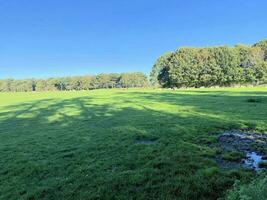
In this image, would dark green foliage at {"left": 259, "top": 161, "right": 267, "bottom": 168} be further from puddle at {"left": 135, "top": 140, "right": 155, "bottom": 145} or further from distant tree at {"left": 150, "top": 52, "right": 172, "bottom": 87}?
distant tree at {"left": 150, "top": 52, "right": 172, "bottom": 87}

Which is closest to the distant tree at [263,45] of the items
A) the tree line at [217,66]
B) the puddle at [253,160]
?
the tree line at [217,66]

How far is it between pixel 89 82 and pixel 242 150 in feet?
574

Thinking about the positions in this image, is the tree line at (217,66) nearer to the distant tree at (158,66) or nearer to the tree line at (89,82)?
the distant tree at (158,66)

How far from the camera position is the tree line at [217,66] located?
101m

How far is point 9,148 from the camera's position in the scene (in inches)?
501

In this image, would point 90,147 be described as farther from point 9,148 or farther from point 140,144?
point 9,148

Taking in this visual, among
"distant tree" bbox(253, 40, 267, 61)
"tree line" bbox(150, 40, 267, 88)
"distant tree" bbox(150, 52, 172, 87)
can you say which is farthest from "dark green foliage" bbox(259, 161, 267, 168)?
"distant tree" bbox(253, 40, 267, 61)

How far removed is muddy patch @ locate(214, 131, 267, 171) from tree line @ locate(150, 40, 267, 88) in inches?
3630

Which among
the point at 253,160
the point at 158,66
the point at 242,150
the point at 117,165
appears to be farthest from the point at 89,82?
the point at 253,160

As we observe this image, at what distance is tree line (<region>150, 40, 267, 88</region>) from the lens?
10069 centimetres

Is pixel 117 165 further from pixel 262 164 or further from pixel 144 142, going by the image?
pixel 262 164

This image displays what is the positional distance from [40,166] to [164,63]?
107269 millimetres

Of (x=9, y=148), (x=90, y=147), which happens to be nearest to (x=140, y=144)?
(x=90, y=147)

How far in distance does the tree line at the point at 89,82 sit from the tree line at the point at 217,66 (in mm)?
70487
